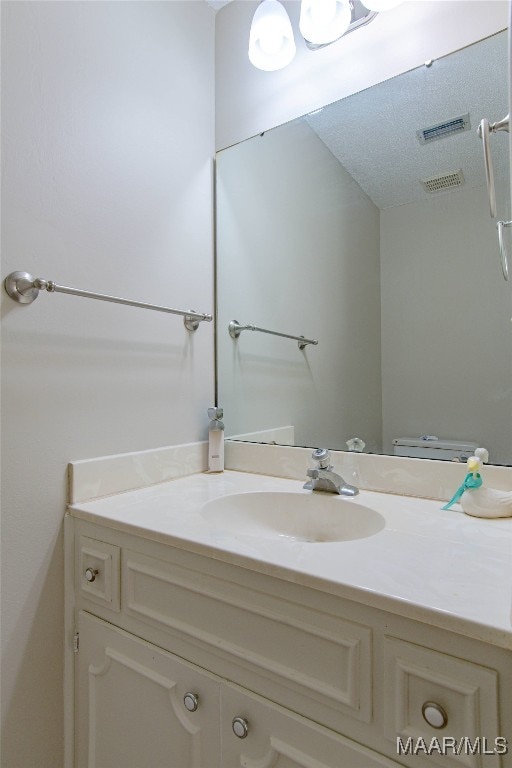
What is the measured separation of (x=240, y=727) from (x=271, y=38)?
1.63 metres

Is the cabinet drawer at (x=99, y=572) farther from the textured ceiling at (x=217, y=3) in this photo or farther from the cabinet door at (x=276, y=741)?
the textured ceiling at (x=217, y=3)

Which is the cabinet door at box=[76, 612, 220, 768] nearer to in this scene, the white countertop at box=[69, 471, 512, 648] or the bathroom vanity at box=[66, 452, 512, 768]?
the bathroom vanity at box=[66, 452, 512, 768]

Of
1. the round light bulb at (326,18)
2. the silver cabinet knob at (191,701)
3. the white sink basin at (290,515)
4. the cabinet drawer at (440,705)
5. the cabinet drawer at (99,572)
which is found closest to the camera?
the cabinet drawer at (440,705)

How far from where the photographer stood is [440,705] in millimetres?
514

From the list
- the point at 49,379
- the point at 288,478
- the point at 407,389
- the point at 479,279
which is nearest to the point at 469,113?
the point at 479,279

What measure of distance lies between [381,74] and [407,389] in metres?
0.84

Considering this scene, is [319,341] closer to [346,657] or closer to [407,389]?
[407,389]

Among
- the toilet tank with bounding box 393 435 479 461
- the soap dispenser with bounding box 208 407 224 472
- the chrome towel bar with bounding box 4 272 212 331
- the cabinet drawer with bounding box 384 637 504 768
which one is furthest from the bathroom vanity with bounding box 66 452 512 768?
the chrome towel bar with bounding box 4 272 212 331

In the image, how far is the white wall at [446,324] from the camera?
99 cm

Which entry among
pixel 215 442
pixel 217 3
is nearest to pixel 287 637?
pixel 215 442

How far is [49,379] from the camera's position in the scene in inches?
37.2

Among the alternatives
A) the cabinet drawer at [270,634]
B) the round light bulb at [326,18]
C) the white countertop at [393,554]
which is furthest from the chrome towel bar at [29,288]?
the round light bulb at [326,18]

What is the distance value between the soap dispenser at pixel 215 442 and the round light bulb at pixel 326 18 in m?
1.10

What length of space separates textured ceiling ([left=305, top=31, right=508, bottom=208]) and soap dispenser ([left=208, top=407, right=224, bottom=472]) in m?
0.78
